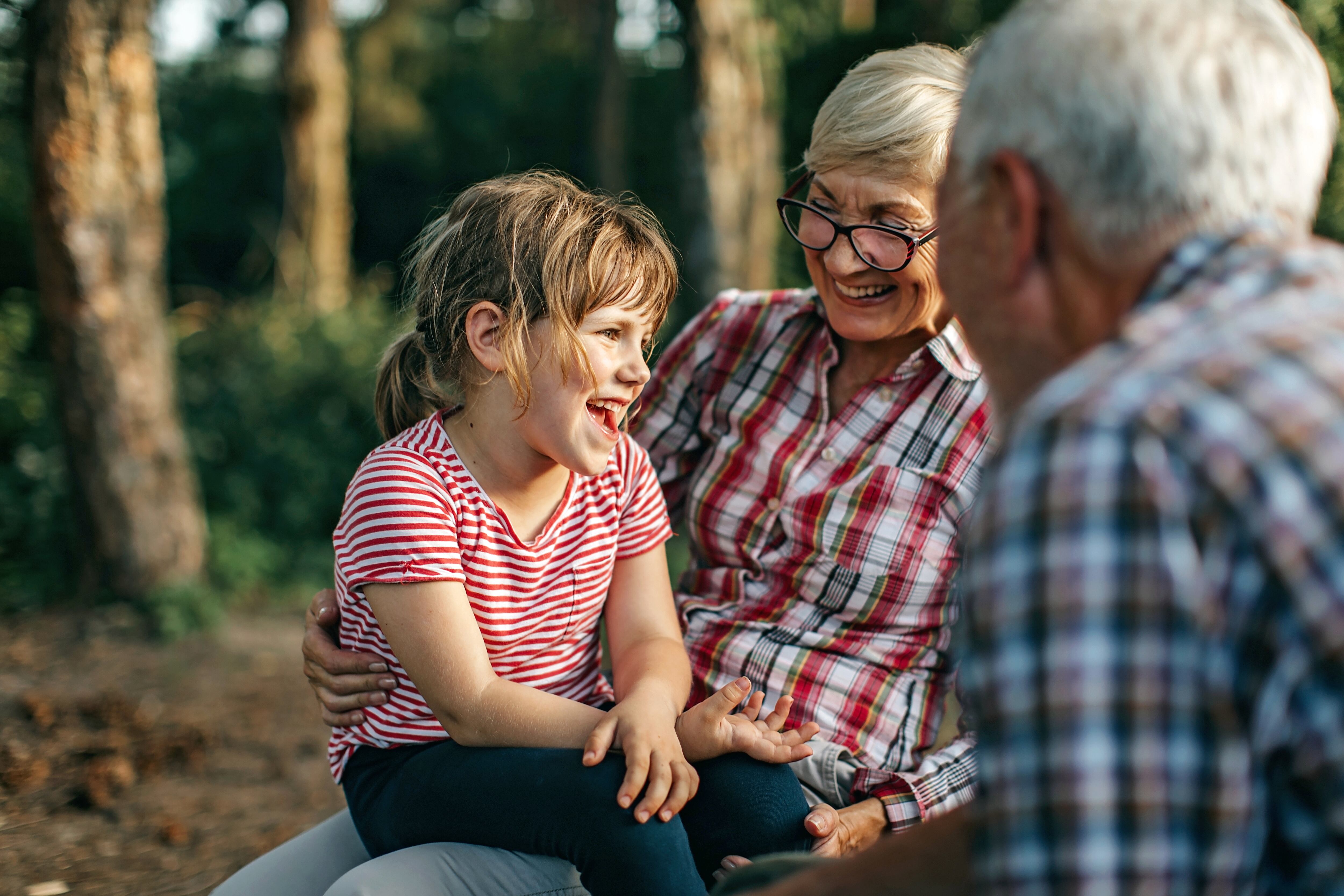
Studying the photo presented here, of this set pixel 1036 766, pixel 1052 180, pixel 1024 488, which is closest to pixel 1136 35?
pixel 1052 180

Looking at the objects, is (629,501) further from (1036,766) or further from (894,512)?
(1036,766)

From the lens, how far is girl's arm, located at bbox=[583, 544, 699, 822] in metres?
1.61

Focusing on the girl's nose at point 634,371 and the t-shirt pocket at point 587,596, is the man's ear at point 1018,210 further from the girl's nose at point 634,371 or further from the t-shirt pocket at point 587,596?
the t-shirt pocket at point 587,596

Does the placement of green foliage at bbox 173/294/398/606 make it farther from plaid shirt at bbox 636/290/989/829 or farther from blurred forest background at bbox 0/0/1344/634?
plaid shirt at bbox 636/290/989/829

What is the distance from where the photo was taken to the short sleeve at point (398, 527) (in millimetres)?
1648

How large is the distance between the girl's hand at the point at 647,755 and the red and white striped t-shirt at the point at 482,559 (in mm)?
214

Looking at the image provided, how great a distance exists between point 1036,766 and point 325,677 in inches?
52.9

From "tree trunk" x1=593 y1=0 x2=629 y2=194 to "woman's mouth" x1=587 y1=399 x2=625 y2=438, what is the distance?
29.2 feet

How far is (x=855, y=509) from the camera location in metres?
2.05

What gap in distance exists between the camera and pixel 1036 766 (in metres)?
0.86

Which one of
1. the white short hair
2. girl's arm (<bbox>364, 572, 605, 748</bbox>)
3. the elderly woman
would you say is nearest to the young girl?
girl's arm (<bbox>364, 572, 605, 748</bbox>)

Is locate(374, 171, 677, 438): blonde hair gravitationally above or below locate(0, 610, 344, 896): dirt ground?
above

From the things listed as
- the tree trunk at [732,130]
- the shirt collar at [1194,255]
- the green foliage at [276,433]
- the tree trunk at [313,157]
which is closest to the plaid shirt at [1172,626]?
the shirt collar at [1194,255]

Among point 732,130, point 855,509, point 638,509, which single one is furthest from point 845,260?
point 732,130
